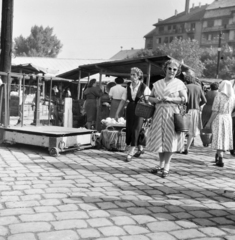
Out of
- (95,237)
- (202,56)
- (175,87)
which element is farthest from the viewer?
(202,56)

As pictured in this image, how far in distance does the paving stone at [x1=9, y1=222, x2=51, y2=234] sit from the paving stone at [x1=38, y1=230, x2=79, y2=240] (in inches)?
4.5

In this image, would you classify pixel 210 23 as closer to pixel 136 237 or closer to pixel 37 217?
pixel 37 217

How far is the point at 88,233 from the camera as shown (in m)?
3.31

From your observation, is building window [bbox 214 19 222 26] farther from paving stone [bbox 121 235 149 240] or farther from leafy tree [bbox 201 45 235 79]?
paving stone [bbox 121 235 149 240]

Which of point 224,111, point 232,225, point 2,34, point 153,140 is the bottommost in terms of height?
point 232,225

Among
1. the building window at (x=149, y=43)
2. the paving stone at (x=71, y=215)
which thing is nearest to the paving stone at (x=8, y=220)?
the paving stone at (x=71, y=215)

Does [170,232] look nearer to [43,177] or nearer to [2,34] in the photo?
[43,177]

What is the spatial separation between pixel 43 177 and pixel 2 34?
527 cm

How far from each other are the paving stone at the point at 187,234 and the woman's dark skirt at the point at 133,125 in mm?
3856

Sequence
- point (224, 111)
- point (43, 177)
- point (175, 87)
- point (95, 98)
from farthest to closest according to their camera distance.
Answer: point (95, 98), point (224, 111), point (175, 87), point (43, 177)

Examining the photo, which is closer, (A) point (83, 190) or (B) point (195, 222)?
(B) point (195, 222)

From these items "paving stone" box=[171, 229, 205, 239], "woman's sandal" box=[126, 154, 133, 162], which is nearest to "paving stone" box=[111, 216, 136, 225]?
"paving stone" box=[171, 229, 205, 239]

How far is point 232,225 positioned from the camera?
149 inches

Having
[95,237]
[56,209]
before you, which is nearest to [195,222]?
[95,237]
